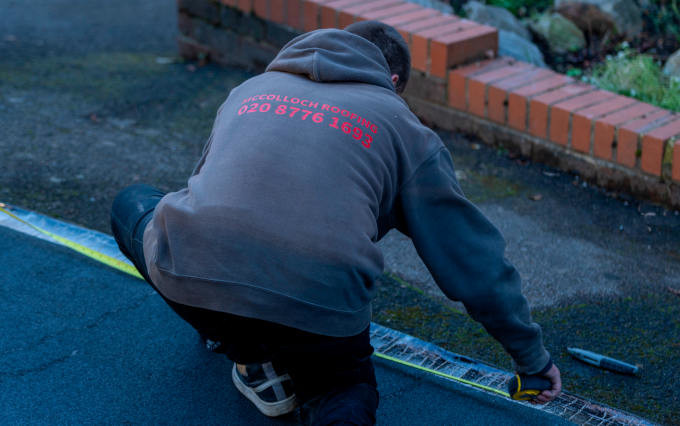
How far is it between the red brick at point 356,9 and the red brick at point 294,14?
1.05 ft

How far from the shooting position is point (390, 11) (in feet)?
15.4

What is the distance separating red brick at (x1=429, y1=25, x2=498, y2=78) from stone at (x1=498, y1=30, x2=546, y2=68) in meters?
0.23

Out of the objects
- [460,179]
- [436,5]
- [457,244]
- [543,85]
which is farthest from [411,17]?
[457,244]

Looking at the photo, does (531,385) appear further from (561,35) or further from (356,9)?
(561,35)

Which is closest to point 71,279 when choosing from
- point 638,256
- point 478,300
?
point 478,300

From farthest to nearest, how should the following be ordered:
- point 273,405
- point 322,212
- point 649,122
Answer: point 649,122, point 273,405, point 322,212

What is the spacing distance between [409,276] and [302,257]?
1.36m

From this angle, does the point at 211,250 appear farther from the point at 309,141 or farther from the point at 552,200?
the point at 552,200

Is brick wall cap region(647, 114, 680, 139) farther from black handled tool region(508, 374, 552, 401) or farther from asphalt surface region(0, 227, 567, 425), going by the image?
black handled tool region(508, 374, 552, 401)

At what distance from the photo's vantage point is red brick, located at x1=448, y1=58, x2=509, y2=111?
4.26 m

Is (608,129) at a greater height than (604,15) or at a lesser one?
lesser

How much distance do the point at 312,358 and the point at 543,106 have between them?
2.28 meters

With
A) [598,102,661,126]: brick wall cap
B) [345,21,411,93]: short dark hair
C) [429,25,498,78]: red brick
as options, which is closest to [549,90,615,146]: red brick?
[598,102,661,126]: brick wall cap

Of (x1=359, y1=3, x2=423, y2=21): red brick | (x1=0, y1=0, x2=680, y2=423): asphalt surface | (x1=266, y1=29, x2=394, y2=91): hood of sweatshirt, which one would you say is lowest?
(x1=0, y1=0, x2=680, y2=423): asphalt surface
